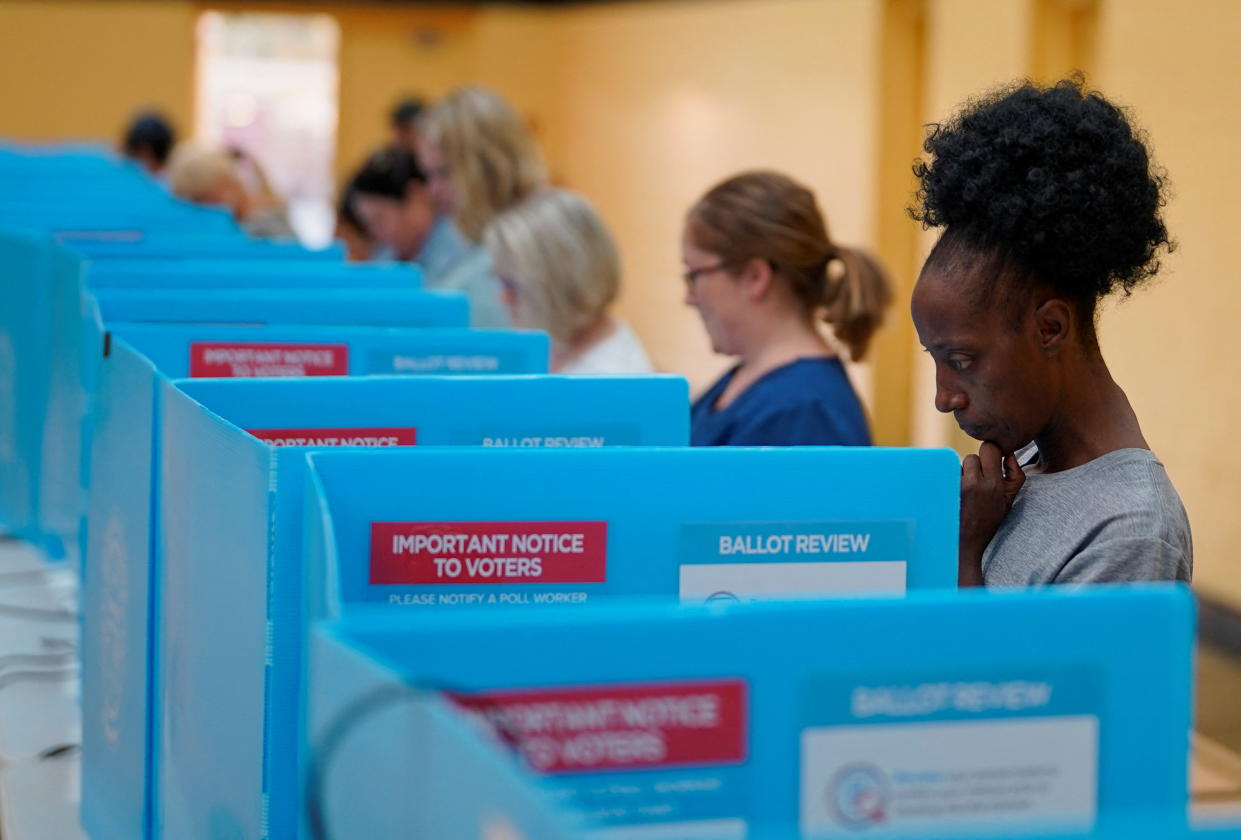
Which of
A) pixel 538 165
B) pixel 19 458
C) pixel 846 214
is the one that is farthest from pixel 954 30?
pixel 19 458

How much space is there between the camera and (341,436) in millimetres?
1304

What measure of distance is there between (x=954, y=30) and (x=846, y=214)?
150 cm

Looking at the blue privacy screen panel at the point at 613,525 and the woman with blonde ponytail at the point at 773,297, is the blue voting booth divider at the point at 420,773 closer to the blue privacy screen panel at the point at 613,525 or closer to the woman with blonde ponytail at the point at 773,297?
the blue privacy screen panel at the point at 613,525

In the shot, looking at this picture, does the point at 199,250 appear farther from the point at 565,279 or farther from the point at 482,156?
the point at 482,156

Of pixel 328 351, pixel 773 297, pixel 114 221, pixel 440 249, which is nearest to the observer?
pixel 328 351

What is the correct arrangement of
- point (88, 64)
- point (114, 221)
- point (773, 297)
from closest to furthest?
1. point (773, 297)
2. point (114, 221)
3. point (88, 64)

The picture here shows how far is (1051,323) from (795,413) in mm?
1036

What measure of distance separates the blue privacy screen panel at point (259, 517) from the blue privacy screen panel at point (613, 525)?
0.20 ft

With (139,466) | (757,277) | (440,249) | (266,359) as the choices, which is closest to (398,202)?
(440,249)

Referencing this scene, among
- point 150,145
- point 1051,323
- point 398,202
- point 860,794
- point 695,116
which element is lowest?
point 860,794

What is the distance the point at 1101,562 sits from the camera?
3.66 feet

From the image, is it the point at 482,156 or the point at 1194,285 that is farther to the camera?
the point at 1194,285

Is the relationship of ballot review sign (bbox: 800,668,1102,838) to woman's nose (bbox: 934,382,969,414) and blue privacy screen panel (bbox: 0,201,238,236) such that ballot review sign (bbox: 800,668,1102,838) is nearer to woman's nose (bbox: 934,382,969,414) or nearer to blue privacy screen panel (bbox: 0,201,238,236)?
woman's nose (bbox: 934,382,969,414)

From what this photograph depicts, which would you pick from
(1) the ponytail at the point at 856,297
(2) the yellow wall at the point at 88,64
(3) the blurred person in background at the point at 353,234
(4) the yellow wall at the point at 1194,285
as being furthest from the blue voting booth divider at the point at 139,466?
(2) the yellow wall at the point at 88,64
